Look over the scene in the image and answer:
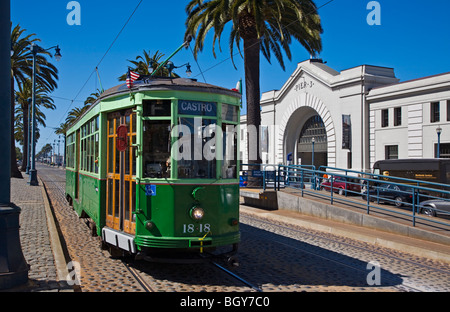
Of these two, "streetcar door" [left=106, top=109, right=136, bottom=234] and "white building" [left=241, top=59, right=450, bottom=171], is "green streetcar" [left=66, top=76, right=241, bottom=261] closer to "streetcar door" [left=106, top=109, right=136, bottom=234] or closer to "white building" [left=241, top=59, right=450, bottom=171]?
"streetcar door" [left=106, top=109, right=136, bottom=234]

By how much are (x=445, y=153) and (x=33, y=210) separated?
26644 mm

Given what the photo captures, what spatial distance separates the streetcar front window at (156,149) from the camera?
6.76 meters

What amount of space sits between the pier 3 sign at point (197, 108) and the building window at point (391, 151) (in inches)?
1177

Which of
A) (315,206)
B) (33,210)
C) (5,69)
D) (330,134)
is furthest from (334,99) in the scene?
(5,69)

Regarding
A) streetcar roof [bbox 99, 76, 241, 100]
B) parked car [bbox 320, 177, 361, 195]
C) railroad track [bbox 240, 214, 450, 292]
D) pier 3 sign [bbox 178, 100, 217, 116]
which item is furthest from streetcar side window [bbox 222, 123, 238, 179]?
parked car [bbox 320, 177, 361, 195]

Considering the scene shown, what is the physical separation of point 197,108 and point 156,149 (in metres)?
0.94

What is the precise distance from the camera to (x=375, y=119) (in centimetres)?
3481

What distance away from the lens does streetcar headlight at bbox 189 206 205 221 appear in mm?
6652

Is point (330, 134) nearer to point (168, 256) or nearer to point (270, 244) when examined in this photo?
point (270, 244)

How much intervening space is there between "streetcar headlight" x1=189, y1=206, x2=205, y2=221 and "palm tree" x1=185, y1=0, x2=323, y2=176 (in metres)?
12.6

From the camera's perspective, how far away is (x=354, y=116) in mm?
36031

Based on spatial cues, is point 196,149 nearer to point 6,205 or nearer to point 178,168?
point 178,168
